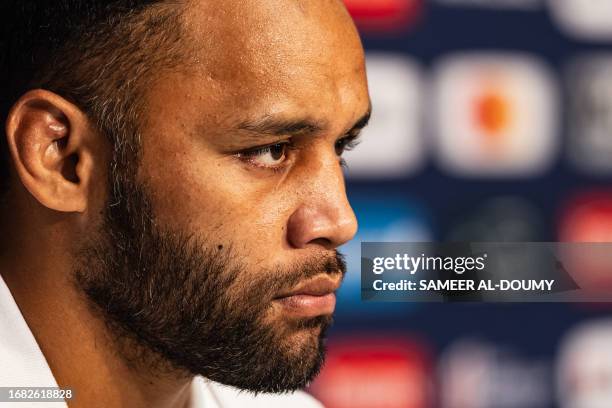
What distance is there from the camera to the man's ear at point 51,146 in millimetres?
804

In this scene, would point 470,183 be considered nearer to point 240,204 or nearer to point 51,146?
point 240,204

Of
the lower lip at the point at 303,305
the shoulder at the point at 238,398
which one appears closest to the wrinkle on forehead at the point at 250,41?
the lower lip at the point at 303,305

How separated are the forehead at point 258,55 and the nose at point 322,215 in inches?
3.0

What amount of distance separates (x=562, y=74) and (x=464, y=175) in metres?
0.25

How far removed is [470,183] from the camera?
1.32 m

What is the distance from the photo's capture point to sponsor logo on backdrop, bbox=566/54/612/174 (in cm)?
135

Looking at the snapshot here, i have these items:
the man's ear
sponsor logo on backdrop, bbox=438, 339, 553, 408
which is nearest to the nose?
the man's ear

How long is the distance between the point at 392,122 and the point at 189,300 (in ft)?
1.96

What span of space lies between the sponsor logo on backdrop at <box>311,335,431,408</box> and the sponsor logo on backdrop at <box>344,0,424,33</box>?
0.51 metres

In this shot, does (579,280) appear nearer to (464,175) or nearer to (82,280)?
(464,175)

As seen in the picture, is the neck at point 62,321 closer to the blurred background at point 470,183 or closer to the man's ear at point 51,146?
the man's ear at point 51,146

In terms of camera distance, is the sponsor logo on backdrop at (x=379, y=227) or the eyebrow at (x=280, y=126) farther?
the sponsor logo on backdrop at (x=379, y=227)

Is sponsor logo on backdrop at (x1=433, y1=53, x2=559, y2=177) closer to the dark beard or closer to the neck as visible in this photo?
the dark beard

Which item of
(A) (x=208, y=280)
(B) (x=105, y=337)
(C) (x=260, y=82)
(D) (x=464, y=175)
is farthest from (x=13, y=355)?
(D) (x=464, y=175)
